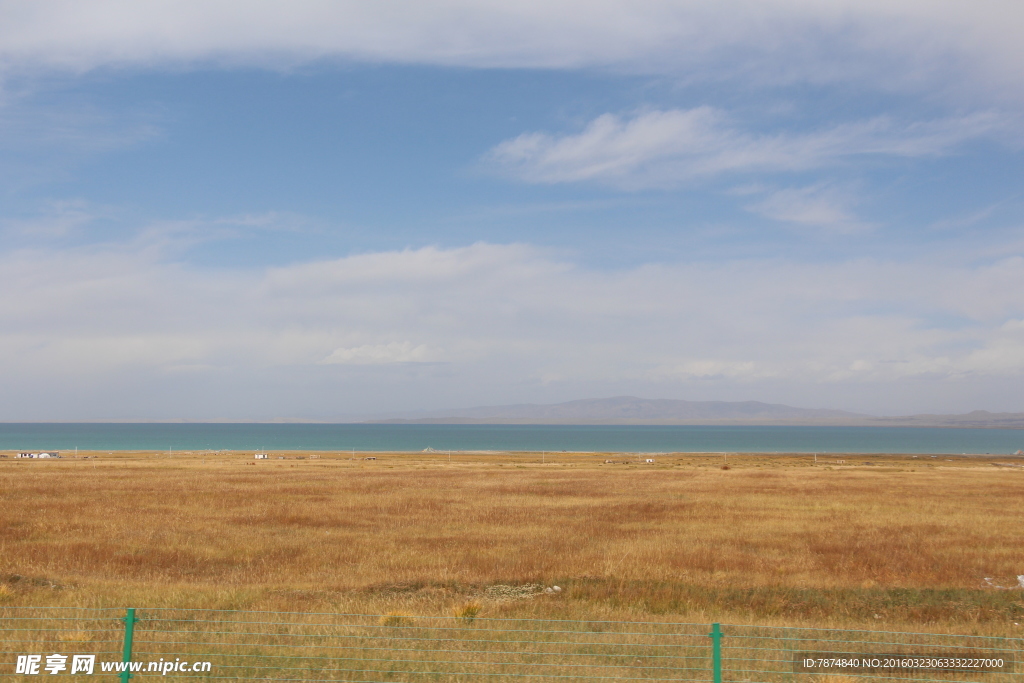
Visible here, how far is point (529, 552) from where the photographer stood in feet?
70.1


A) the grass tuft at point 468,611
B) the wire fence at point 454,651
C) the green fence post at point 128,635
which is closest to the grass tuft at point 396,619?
the wire fence at point 454,651

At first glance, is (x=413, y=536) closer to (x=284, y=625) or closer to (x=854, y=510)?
(x=284, y=625)

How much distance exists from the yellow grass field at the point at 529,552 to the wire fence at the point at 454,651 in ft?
4.28

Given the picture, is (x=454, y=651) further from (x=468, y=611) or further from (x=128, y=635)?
(x=128, y=635)

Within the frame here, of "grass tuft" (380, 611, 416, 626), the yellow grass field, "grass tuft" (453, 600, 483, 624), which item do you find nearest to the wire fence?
"grass tuft" (380, 611, 416, 626)

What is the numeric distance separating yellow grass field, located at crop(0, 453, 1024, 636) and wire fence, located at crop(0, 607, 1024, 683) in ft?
4.28

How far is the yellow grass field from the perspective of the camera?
15047 mm

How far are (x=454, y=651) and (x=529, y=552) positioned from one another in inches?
420

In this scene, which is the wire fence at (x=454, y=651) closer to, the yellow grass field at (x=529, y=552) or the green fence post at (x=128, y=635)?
the green fence post at (x=128, y=635)

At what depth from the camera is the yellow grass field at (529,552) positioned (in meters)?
15.0

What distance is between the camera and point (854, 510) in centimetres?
3294

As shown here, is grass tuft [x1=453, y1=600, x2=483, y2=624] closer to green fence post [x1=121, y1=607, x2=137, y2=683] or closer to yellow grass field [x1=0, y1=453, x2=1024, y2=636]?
yellow grass field [x1=0, y1=453, x2=1024, y2=636]

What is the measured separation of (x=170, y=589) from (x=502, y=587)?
24.0 feet

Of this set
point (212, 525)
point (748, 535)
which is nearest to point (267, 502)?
point (212, 525)
